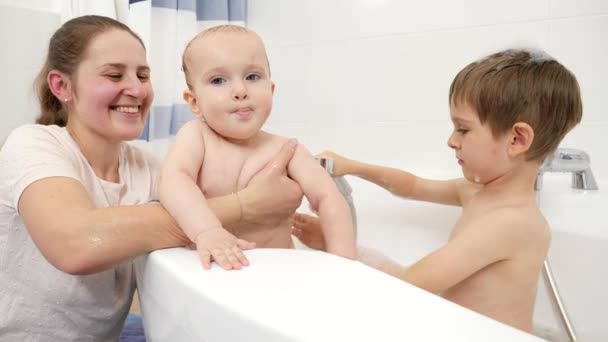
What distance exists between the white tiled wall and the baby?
688 millimetres

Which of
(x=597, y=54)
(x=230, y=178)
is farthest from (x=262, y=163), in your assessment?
(x=597, y=54)

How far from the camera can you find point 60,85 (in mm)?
1065

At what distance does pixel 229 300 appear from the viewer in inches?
22.8

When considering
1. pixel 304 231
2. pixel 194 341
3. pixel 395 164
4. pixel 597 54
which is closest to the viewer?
pixel 194 341

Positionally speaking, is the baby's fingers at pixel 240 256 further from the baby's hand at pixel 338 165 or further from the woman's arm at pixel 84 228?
the baby's hand at pixel 338 165

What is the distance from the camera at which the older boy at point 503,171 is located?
3.08 ft

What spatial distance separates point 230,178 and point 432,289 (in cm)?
43

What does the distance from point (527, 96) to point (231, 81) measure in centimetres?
53

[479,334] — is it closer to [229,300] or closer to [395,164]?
[229,300]

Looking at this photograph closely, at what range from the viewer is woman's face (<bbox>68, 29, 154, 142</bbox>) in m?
1.03

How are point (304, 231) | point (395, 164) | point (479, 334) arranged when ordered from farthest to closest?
point (395, 164) < point (304, 231) < point (479, 334)

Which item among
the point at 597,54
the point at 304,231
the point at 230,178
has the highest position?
the point at 597,54

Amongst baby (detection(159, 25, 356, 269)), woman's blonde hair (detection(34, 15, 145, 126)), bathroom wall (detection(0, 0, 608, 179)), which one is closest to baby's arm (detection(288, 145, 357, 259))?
baby (detection(159, 25, 356, 269))

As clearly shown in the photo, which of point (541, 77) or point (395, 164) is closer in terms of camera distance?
point (541, 77)
